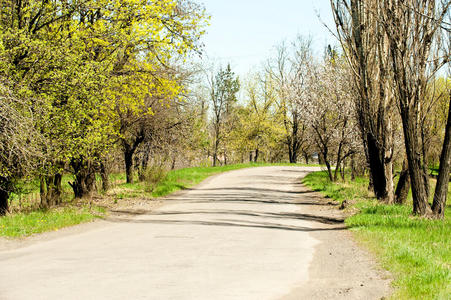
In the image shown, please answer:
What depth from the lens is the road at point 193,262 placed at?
6109 mm

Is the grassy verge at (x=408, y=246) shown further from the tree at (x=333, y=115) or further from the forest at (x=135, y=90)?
the tree at (x=333, y=115)

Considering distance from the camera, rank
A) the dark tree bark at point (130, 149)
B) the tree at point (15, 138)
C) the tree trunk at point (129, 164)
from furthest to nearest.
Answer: the tree trunk at point (129, 164) → the dark tree bark at point (130, 149) → the tree at point (15, 138)

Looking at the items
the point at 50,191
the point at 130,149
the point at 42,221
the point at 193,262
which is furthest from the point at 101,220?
the point at 130,149

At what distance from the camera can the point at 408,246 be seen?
8711 millimetres

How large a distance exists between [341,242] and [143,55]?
12016mm

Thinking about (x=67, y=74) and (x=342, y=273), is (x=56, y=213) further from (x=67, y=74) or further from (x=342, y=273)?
(x=342, y=273)

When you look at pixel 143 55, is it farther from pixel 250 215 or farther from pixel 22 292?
pixel 22 292

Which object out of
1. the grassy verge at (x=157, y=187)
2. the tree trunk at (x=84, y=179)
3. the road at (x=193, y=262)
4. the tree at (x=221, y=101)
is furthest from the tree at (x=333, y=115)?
the tree at (x=221, y=101)

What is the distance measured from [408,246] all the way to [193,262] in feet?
13.1

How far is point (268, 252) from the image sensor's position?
29.2 feet

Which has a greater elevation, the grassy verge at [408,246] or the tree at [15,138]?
the tree at [15,138]

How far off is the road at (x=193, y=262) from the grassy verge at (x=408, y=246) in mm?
350

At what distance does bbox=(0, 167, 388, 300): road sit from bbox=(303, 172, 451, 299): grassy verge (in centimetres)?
35

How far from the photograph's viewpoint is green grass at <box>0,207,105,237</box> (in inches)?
415
